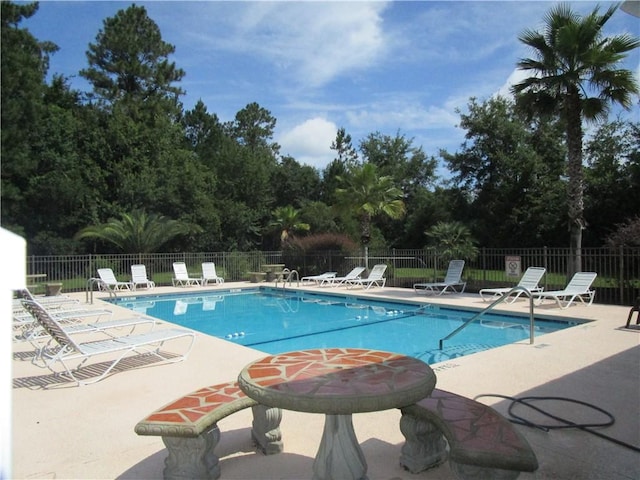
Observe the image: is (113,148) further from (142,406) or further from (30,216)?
(142,406)

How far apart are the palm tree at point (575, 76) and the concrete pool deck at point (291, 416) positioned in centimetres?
724

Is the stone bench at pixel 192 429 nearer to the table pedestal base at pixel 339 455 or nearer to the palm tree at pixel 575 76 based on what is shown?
the table pedestal base at pixel 339 455

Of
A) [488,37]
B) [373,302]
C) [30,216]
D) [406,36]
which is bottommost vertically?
[373,302]

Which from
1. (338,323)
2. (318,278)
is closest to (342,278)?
(318,278)

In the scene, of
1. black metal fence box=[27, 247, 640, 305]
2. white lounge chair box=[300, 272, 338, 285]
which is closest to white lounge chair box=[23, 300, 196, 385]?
black metal fence box=[27, 247, 640, 305]

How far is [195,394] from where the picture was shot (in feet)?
10.9

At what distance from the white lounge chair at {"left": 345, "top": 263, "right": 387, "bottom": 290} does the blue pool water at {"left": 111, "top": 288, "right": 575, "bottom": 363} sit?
1746mm

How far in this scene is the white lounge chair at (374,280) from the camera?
16.3 metres

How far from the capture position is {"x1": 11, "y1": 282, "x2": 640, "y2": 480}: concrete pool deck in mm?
3129

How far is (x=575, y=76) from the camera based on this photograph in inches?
469

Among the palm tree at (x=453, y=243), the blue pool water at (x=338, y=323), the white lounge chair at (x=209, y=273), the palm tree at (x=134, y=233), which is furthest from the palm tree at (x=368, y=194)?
the palm tree at (x=134, y=233)

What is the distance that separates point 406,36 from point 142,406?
7.08 meters

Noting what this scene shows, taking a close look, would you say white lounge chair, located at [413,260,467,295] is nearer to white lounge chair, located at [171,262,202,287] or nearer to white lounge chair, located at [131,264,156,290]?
white lounge chair, located at [171,262,202,287]

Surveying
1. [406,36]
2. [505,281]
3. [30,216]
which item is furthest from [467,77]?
[30,216]
